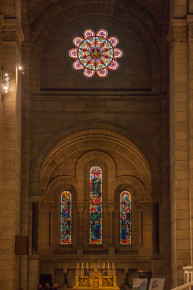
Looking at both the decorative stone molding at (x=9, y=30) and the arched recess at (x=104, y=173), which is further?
the arched recess at (x=104, y=173)

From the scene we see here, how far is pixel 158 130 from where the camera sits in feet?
109

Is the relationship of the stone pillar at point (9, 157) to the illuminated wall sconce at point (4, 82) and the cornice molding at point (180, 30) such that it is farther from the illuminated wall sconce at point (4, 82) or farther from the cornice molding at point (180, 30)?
the cornice molding at point (180, 30)

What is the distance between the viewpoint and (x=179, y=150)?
26062mm

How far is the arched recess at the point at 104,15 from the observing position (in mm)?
Answer: 33688

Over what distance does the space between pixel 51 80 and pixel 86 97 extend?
2.00 metres

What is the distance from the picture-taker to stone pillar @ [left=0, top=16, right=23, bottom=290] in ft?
83.5

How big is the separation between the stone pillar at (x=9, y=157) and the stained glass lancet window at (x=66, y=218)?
10256 mm

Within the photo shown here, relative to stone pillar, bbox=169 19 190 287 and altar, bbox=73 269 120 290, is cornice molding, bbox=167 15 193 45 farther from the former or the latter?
altar, bbox=73 269 120 290

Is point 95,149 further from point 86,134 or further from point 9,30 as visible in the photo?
point 9,30

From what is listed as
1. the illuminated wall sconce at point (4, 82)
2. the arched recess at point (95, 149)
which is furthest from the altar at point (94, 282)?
the illuminated wall sconce at point (4, 82)

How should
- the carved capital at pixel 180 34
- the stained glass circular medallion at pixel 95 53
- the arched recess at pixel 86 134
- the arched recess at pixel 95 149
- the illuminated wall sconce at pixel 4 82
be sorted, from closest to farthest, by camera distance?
1. the illuminated wall sconce at pixel 4 82
2. the carved capital at pixel 180 34
3. the arched recess at pixel 86 134
4. the arched recess at pixel 95 149
5. the stained glass circular medallion at pixel 95 53

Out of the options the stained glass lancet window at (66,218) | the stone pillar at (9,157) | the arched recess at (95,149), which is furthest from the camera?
the stained glass lancet window at (66,218)

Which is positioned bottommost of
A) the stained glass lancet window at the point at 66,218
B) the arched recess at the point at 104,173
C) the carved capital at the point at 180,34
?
the stained glass lancet window at the point at 66,218

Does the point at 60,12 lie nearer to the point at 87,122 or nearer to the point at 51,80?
the point at 51,80
